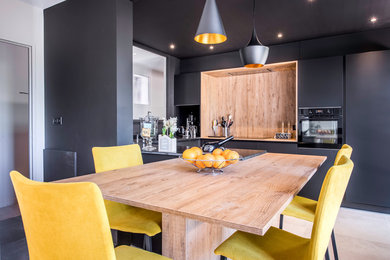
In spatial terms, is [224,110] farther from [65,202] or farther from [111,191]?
[65,202]

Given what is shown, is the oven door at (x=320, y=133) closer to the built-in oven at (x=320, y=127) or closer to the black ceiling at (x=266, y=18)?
the built-in oven at (x=320, y=127)

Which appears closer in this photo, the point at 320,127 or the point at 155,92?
the point at 320,127

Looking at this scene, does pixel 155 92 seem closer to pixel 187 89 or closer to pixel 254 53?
pixel 187 89

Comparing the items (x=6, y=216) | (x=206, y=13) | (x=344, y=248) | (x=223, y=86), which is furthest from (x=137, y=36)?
(x=344, y=248)

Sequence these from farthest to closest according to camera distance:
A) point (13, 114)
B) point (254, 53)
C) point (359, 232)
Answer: point (13, 114) → point (359, 232) → point (254, 53)

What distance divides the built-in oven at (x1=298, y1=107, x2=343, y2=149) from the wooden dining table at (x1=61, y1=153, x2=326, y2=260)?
2.28 meters

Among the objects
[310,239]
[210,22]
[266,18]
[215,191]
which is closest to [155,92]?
[266,18]

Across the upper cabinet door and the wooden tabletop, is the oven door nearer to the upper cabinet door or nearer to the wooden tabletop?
the upper cabinet door

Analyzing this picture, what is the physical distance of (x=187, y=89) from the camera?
4.88 meters

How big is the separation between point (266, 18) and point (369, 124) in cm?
186

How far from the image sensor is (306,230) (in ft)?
8.64

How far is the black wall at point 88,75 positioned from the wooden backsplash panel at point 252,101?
2.31 meters

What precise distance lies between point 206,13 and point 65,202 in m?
1.61

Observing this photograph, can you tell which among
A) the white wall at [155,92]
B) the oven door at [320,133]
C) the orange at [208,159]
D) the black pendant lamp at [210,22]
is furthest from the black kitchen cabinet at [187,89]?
the orange at [208,159]
